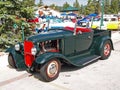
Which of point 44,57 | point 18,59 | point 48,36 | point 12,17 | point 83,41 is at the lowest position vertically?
point 18,59

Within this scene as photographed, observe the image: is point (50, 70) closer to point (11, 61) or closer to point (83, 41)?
point (11, 61)

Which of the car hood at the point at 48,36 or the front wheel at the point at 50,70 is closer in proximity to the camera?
the front wheel at the point at 50,70

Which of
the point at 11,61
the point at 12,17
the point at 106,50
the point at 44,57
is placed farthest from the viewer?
the point at 12,17

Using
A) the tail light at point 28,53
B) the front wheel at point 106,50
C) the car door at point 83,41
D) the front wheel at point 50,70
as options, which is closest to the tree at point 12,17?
the tail light at point 28,53

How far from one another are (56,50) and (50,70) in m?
0.90

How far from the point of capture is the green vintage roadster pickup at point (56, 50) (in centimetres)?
566

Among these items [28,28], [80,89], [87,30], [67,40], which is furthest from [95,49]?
[28,28]

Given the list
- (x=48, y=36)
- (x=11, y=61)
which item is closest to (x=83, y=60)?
(x=48, y=36)

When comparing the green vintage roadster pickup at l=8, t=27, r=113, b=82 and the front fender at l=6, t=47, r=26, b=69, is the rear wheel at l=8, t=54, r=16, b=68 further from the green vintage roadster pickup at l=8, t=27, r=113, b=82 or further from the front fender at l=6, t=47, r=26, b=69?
the front fender at l=6, t=47, r=26, b=69

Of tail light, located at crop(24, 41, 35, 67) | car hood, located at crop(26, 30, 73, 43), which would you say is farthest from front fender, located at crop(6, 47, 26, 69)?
car hood, located at crop(26, 30, 73, 43)

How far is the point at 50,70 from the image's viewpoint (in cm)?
566

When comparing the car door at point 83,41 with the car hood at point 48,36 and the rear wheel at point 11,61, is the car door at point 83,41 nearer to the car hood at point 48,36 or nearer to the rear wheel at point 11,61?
the car hood at point 48,36

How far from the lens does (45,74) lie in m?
5.54

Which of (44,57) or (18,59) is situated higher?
(44,57)
